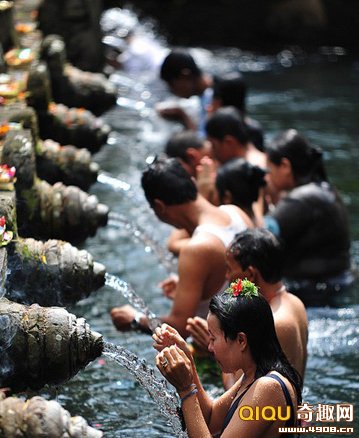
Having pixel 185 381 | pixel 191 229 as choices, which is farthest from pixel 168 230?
pixel 185 381

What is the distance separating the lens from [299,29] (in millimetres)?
18516

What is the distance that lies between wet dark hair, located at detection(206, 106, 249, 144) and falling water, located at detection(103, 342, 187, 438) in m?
3.13

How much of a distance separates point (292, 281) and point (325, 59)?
1008 centimetres

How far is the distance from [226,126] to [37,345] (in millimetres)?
3987

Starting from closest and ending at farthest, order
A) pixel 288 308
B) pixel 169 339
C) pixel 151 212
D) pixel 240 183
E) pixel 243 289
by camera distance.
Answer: pixel 243 289
pixel 169 339
pixel 288 308
pixel 240 183
pixel 151 212

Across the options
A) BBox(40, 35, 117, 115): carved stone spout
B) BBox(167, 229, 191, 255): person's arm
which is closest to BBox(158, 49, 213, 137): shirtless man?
BBox(40, 35, 117, 115): carved stone spout

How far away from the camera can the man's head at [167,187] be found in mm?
6000

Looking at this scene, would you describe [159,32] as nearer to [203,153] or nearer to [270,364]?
[203,153]

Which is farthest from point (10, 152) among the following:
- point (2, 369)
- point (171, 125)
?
point (171, 125)

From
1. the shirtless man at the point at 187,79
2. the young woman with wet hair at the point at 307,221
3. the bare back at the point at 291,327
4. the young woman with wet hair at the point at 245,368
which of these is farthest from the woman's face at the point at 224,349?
the shirtless man at the point at 187,79

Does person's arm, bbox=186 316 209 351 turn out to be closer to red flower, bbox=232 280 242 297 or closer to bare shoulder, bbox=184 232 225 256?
bare shoulder, bbox=184 232 225 256

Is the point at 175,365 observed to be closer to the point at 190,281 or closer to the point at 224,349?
the point at 224,349

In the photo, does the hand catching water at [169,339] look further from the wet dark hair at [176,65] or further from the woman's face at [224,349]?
the wet dark hair at [176,65]

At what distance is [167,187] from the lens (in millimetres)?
5992
